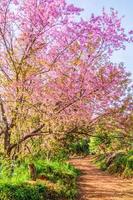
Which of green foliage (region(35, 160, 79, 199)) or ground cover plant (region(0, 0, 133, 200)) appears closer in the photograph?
ground cover plant (region(0, 0, 133, 200))

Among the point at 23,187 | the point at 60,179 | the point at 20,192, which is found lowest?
the point at 20,192

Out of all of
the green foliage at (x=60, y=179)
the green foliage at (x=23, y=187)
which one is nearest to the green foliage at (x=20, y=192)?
the green foliage at (x=23, y=187)

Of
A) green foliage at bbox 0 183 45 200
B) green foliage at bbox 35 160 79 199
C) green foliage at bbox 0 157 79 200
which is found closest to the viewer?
green foliage at bbox 0 183 45 200

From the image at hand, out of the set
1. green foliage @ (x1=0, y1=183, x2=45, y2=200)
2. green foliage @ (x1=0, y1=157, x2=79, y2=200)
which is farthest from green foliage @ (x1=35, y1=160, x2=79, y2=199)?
green foliage @ (x1=0, y1=183, x2=45, y2=200)

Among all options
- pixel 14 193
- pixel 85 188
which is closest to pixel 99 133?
pixel 14 193

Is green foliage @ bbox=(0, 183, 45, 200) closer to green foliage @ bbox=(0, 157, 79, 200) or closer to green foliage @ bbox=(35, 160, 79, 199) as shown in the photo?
Answer: green foliage @ bbox=(0, 157, 79, 200)

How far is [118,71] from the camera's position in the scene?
12.3 m

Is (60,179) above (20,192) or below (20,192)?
above

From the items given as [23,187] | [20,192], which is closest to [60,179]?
[23,187]

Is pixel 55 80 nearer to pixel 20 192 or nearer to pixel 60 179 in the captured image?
pixel 20 192

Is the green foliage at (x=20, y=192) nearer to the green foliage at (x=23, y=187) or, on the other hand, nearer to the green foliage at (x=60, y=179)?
the green foliage at (x=23, y=187)

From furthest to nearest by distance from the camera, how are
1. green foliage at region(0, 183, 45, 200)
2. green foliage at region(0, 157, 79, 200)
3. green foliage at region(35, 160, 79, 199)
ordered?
1. green foliage at region(35, 160, 79, 199)
2. green foliage at region(0, 157, 79, 200)
3. green foliage at region(0, 183, 45, 200)

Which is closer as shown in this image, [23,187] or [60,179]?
[23,187]

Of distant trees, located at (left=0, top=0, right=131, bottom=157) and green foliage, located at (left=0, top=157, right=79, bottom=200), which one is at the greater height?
distant trees, located at (left=0, top=0, right=131, bottom=157)
